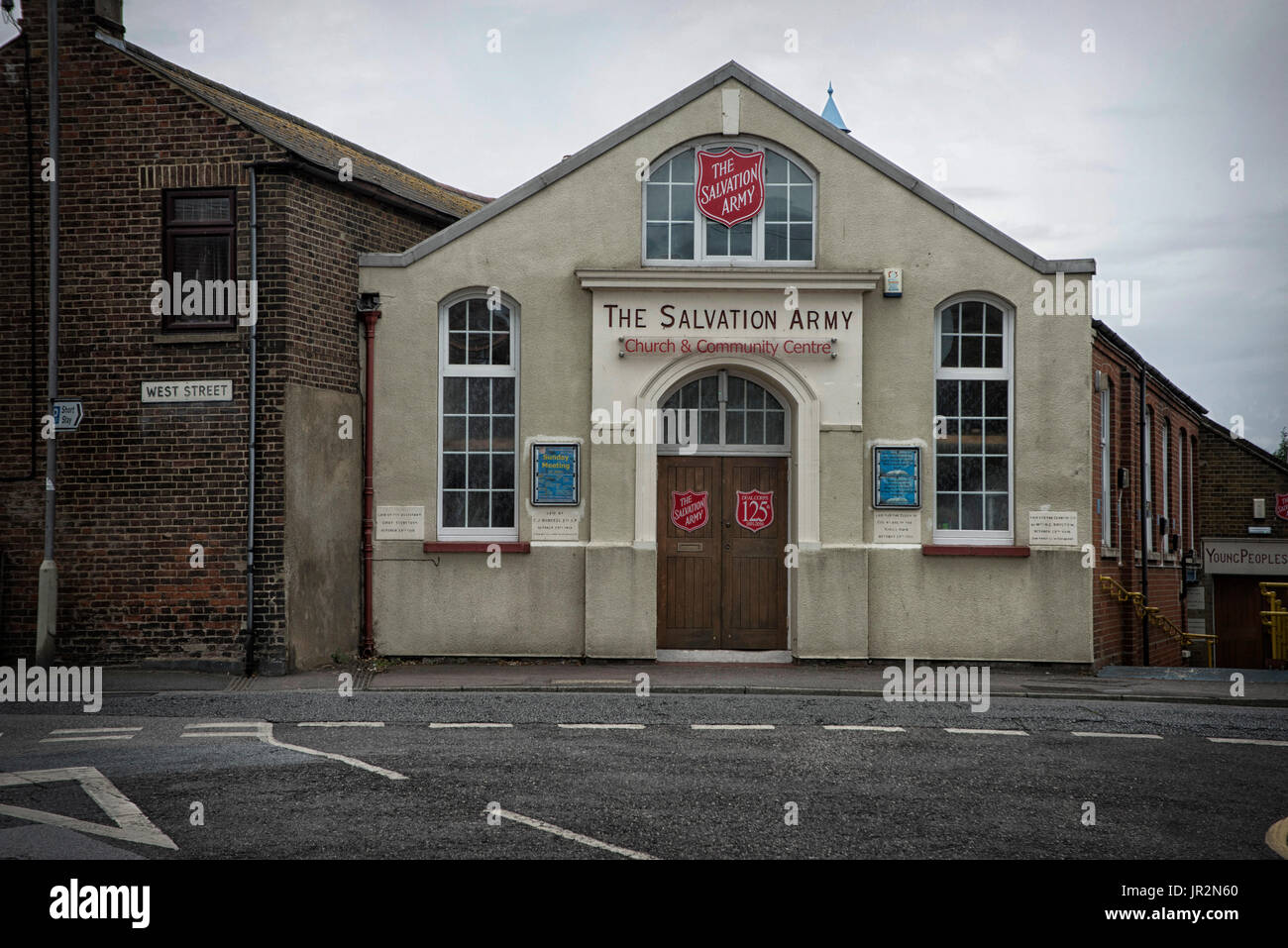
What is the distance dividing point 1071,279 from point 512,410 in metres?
7.02

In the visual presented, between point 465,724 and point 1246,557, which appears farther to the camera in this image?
point 1246,557

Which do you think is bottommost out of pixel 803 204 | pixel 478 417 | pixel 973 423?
pixel 973 423

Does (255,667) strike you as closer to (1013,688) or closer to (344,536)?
(344,536)

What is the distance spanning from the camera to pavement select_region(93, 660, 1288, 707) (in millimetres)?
13406

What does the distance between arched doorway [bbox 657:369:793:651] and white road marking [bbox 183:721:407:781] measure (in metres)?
6.20

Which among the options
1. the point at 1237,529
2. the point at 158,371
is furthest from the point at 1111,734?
the point at 1237,529

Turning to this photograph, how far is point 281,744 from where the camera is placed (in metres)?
9.63

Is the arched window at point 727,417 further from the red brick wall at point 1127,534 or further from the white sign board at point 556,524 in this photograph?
the red brick wall at point 1127,534

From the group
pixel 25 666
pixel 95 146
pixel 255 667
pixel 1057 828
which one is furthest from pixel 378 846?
pixel 95 146

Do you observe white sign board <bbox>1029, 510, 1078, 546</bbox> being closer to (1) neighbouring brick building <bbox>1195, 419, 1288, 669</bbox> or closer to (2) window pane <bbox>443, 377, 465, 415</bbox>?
(2) window pane <bbox>443, 377, 465, 415</bbox>

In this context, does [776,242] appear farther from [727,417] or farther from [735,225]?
[727,417]

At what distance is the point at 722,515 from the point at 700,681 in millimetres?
2649

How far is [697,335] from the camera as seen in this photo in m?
15.5
